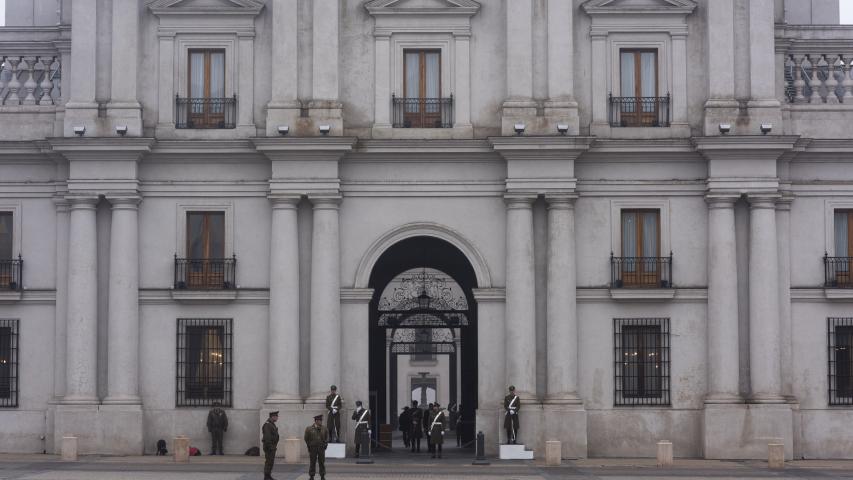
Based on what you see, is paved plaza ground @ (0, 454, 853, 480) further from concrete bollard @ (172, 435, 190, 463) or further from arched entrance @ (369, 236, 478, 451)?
arched entrance @ (369, 236, 478, 451)

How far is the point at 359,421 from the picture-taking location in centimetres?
4594

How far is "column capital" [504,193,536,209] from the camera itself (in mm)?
47438

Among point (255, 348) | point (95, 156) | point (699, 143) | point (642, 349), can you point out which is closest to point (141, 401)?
point (255, 348)

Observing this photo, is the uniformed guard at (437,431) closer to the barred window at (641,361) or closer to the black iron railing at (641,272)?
the barred window at (641,361)

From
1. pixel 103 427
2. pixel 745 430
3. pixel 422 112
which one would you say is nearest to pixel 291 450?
pixel 103 427

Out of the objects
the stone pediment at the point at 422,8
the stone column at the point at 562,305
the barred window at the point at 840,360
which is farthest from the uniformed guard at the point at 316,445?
the barred window at the point at 840,360

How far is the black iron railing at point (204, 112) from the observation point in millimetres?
48562

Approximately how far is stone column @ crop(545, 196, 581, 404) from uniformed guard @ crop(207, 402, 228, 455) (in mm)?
9459

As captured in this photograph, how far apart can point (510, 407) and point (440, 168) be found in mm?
7467

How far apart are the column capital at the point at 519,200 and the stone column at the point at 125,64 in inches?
435

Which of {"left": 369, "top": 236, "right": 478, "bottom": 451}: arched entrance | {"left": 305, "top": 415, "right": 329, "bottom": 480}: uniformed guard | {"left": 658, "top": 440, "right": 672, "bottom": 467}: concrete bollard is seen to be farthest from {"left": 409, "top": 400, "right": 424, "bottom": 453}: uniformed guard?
{"left": 305, "top": 415, "right": 329, "bottom": 480}: uniformed guard

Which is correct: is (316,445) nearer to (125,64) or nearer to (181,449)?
(181,449)

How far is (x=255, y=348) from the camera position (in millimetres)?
48094

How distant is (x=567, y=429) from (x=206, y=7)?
16466 mm
